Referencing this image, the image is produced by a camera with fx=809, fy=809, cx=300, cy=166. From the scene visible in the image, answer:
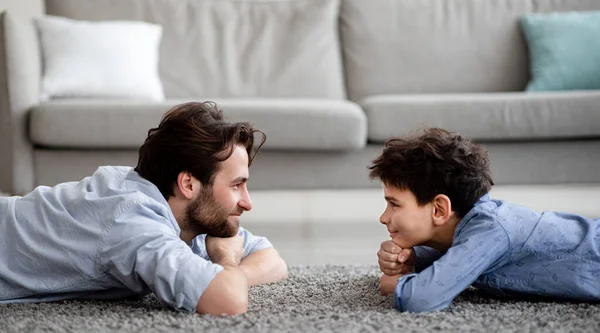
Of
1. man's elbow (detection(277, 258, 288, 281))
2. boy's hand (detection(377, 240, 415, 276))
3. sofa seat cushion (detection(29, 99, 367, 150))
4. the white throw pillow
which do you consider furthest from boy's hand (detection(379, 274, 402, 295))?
the white throw pillow

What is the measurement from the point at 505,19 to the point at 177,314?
10.5 ft

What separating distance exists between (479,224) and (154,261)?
70 centimetres

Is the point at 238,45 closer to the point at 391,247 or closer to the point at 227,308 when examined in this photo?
the point at 391,247

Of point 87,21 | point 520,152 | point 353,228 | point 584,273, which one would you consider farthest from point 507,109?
point 87,21

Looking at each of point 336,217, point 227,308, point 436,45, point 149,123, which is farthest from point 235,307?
point 436,45

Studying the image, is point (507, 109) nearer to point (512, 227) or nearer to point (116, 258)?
point (512, 227)

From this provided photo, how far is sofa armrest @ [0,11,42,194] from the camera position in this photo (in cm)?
360

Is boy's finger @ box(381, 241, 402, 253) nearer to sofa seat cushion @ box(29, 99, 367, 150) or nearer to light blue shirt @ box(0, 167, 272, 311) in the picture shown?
light blue shirt @ box(0, 167, 272, 311)

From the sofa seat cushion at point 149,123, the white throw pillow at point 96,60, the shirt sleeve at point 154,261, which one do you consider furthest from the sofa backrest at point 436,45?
the shirt sleeve at point 154,261

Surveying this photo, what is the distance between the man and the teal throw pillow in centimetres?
253

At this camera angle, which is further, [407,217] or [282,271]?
[282,271]

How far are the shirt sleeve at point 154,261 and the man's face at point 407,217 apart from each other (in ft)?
1.49

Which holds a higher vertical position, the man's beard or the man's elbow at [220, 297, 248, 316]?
the man's beard

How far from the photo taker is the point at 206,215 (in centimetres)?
192
